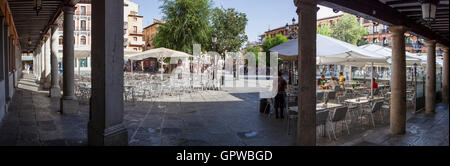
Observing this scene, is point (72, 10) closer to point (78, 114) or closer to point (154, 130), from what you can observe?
point (78, 114)

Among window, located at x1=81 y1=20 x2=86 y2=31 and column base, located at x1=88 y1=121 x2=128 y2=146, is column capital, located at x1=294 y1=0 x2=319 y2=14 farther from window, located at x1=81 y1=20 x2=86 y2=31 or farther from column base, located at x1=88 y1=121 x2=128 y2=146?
window, located at x1=81 y1=20 x2=86 y2=31

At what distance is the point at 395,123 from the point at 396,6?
275 centimetres

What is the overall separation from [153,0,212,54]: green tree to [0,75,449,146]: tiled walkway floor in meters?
19.3

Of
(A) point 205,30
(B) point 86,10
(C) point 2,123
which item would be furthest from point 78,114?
(B) point 86,10

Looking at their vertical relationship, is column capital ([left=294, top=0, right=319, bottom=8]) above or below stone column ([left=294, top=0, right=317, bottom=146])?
above

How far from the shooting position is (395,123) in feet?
22.4

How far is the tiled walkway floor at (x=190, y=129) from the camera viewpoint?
5.51m

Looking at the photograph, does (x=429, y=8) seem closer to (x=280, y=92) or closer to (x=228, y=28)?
(x=280, y=92)

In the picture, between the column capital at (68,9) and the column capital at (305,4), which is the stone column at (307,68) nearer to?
the column capital at (305,4)

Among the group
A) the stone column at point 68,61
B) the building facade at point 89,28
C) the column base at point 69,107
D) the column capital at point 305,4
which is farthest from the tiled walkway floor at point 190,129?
the building facade at point 89,28

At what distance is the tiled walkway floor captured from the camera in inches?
217

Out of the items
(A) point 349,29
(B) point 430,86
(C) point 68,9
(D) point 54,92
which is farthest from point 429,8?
(A) point 349,29

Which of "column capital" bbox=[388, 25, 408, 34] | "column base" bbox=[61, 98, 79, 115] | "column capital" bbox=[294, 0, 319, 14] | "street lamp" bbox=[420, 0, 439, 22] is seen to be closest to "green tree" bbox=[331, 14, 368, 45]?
"column capital" bbox=[388, 25, 408, 34]

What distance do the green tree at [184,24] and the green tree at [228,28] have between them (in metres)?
3.74
